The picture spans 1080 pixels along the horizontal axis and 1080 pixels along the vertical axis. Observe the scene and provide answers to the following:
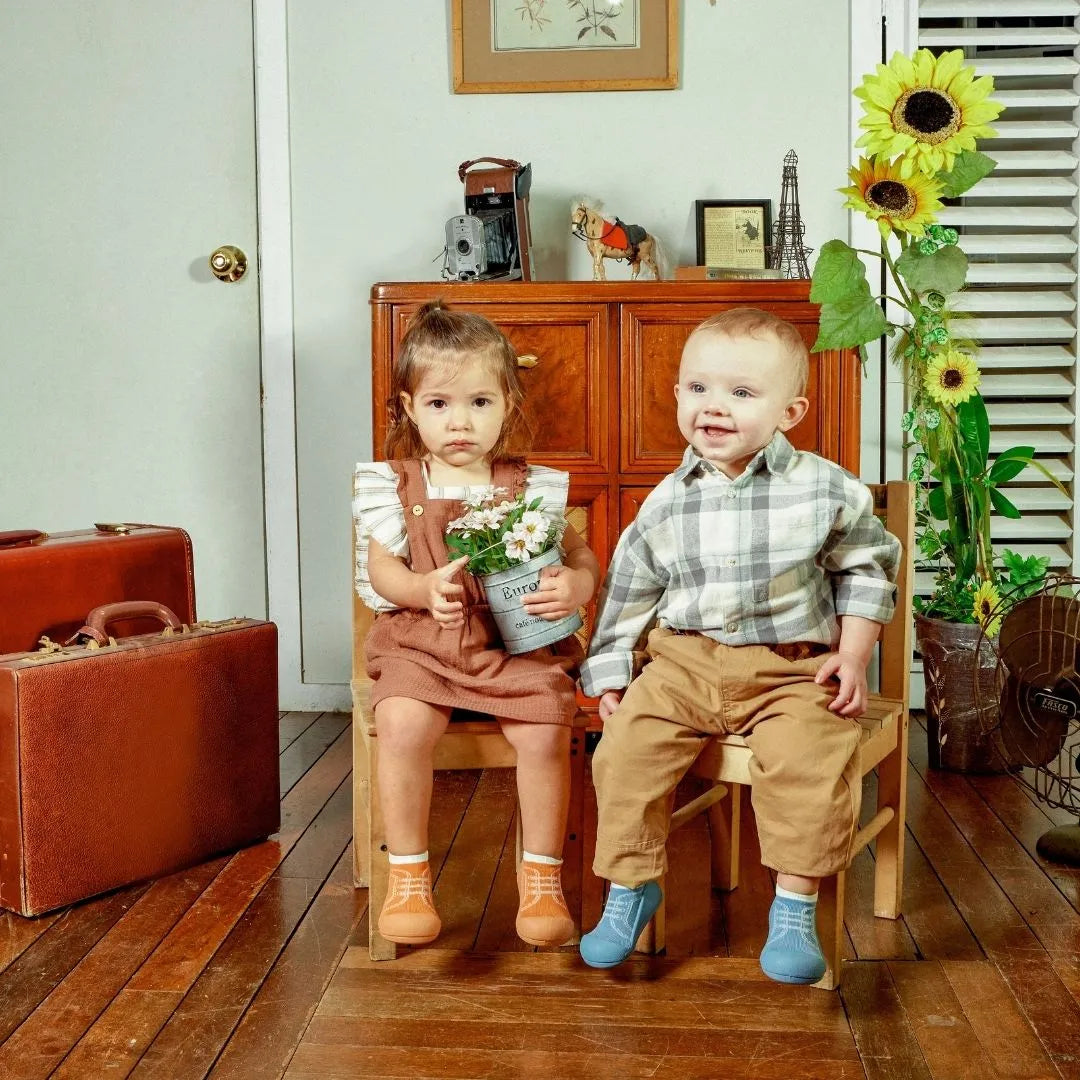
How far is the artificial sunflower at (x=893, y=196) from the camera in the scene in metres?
2.38

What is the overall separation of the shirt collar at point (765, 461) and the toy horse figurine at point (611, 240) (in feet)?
3.63

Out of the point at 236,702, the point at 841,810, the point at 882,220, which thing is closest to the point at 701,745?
the point at 841,810

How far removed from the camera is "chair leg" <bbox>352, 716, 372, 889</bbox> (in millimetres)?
1979

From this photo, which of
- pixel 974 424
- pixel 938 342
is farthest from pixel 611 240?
Answer: pixel 974 424

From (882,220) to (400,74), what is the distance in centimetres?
135

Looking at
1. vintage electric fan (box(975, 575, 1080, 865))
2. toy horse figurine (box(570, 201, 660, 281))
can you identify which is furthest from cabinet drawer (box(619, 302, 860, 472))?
vintage electric fan (box(975, 575, 1080, 865))

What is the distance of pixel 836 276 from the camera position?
8.13 ft

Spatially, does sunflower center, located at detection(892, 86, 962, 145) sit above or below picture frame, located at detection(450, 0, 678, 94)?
below

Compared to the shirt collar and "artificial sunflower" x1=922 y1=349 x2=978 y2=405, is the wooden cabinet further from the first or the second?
the shirt collar

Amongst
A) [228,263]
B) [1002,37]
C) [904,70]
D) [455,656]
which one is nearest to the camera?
[455,656]

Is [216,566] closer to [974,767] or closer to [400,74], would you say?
[400,74]

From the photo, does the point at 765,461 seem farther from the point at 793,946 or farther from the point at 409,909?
the point at 409,909

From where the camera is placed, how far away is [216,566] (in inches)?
129

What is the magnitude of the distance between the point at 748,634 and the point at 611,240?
1340 millimetres
